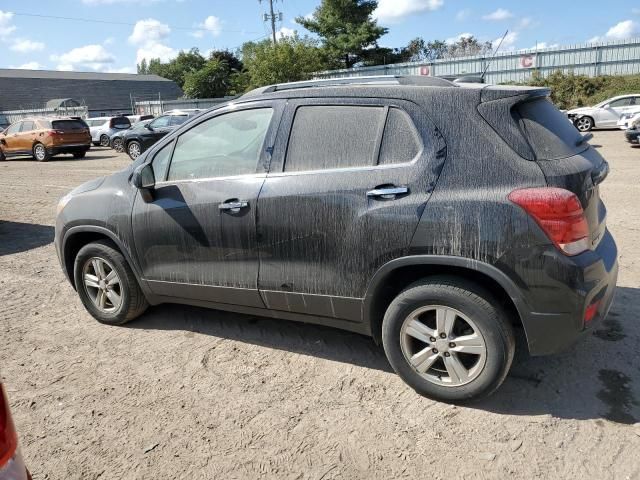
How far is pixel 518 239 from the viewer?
270cm

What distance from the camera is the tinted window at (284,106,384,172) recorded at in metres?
3.15

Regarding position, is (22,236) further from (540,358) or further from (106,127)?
(106,127)

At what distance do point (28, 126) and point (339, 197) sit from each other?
832 inches

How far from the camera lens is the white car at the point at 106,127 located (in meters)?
25.5

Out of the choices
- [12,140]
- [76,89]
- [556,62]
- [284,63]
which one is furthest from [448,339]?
[76,89]

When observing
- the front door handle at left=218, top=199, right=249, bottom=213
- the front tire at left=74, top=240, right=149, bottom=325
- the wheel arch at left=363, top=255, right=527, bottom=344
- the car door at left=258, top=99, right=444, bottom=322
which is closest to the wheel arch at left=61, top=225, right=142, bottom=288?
the front tire at left=74, top=240, right=149, bottom=325

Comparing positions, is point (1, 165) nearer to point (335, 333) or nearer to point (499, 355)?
point (335, 333)

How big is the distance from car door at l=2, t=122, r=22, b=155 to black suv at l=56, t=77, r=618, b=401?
2004 centimetres

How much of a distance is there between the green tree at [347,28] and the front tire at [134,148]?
94.1ft

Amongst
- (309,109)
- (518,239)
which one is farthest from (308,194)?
(518,239)

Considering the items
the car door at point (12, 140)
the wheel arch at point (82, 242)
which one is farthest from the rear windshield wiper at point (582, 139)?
the car door at point (12, 140)

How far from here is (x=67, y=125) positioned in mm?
19859

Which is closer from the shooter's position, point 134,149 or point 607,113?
point 134,149

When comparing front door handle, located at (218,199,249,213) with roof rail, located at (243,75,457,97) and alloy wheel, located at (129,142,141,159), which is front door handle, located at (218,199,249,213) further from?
alloy wheel, located at (129,142,141,159)
